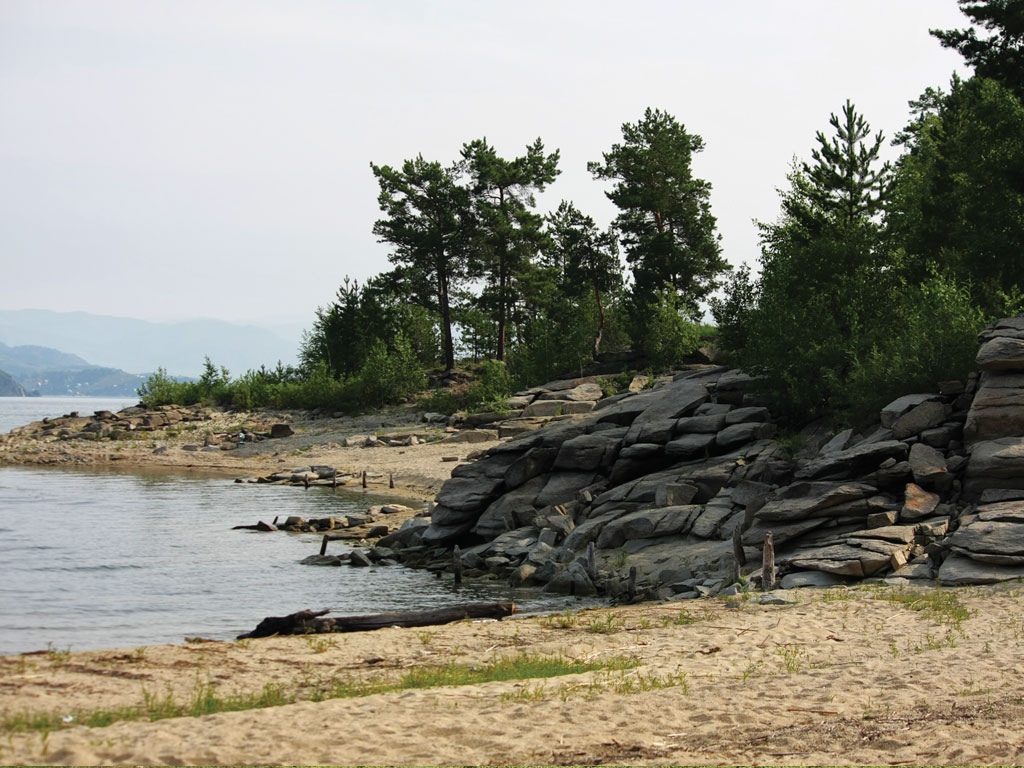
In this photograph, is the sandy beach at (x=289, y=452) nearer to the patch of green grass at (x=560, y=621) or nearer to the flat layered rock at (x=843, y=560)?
the flat layered rock at (x=843, y=560)

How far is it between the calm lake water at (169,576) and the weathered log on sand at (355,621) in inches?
86.1

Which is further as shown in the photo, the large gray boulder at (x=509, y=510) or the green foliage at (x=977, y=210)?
the green foliage at (x=977, y=210)

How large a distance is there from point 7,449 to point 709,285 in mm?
53208

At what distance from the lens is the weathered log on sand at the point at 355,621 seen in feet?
56.0

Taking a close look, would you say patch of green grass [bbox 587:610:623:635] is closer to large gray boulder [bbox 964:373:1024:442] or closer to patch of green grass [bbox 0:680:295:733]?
patch of green grass [bbox 0:680:295:733]

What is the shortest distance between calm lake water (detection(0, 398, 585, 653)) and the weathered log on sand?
2.19 metres

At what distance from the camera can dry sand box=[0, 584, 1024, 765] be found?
9.48 metres

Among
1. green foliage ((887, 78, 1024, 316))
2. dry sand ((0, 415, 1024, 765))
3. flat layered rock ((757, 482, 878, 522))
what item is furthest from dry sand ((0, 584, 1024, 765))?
green foliage ((887, 78, 1024, 316))

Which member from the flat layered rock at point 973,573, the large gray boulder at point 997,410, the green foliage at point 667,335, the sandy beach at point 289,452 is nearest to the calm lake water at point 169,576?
the sandy beach at point 289,452

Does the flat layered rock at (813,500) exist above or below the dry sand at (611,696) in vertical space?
above

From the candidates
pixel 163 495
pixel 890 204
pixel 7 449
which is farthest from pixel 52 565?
pixel 7 449

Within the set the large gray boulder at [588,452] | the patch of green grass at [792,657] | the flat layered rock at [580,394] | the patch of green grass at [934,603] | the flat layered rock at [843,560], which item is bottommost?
the patch of green grass at [792,657]

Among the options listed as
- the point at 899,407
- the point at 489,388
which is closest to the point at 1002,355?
the point at 899,407

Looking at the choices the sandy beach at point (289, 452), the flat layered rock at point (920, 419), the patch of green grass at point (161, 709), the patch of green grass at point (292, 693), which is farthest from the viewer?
the sandy beach at point (289, 452)
